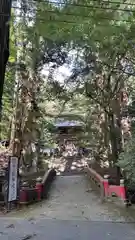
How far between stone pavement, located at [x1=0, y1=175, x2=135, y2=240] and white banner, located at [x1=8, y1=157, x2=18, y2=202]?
0.56 m

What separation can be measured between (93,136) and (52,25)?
12340 millimetres

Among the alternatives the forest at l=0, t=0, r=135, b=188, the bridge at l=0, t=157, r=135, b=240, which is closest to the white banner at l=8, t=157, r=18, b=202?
the bridge at l=0, t=157, r=135, b=240

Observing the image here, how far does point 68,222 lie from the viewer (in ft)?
21.9

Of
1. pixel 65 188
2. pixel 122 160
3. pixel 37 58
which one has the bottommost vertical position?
pixel 65 188

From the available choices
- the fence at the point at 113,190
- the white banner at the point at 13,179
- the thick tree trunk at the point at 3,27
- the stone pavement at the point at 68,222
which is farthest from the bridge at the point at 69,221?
the thick tree trunk at the point at 3,27

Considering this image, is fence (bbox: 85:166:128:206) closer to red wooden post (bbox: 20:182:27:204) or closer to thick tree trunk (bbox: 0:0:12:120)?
red wooden post (bbox: 20:182:27:204)

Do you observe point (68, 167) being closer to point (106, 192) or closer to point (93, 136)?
point (93, 136)

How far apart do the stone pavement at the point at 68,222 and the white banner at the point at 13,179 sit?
1.84ft

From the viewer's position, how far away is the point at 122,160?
815cm

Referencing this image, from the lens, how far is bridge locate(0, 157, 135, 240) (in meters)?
5.60

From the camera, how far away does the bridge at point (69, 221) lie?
18.4 feet

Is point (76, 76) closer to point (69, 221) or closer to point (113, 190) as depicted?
point (113, 190)

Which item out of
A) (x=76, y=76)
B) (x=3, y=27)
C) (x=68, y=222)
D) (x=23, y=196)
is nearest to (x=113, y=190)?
(x=23, y=196)

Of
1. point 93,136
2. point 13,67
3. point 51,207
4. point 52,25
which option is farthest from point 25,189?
point 93,136
